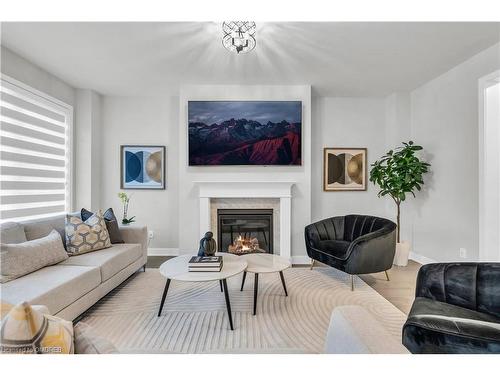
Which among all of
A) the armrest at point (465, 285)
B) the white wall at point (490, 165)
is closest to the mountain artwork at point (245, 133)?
the white wall at point (490, 165)

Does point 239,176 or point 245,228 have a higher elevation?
point 239,176

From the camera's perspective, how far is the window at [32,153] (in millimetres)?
2727

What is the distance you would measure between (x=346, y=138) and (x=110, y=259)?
3711 mm

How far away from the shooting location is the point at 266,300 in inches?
97.7

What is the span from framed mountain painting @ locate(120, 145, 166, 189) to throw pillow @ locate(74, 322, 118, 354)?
3.54 meters

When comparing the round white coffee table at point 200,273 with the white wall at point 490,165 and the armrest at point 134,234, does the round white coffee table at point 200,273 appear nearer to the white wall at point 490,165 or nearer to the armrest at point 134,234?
the armrest at point 134,234

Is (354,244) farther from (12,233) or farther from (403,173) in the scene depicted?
(12,233)

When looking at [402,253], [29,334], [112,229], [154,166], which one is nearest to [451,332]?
[29,334]

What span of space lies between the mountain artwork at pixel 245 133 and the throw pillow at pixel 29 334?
3.16m

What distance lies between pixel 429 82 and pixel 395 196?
5.49ft

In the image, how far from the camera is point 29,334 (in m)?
0.61

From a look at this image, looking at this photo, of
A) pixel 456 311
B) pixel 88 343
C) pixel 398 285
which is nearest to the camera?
pixel 88 343

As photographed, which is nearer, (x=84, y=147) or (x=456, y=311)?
(x=456, y=311)
